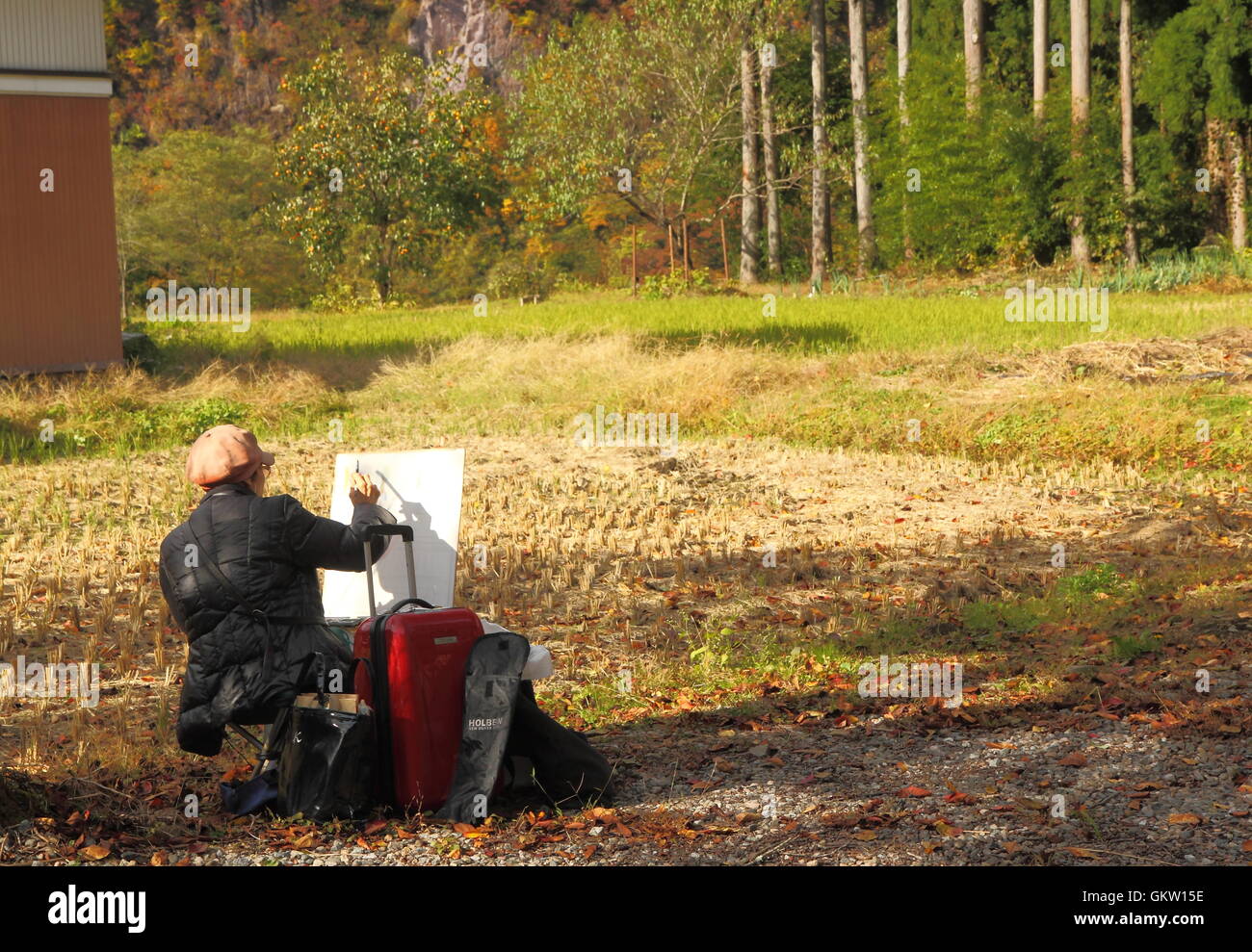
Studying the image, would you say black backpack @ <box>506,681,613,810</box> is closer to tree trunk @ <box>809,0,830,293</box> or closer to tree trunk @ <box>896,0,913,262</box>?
tree trunk @ <box>896,0,913,262</box>

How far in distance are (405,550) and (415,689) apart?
60 centimetres

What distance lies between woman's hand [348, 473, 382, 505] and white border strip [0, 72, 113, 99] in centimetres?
1437

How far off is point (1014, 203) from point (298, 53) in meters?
47.0

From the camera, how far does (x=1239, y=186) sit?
33906mm

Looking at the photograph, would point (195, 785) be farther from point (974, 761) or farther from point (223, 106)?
point (223, 106)

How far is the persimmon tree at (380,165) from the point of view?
41188 mm

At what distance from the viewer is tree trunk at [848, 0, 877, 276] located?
3888 cm

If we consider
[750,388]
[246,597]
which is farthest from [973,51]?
[246,597]

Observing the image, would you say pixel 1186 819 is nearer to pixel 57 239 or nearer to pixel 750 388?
pixel 750 388

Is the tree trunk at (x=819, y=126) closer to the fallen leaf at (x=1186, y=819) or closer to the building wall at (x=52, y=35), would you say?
the building wall at (x=52, y=35)

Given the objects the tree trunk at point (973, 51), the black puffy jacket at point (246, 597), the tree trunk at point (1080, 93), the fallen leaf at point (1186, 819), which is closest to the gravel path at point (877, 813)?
the fallen leaf at point (1186, 819)

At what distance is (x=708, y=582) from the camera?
9.56 metres

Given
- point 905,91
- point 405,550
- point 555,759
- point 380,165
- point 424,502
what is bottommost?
point 555,759

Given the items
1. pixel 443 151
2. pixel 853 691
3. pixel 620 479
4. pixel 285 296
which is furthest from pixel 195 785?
pixel 285 296
